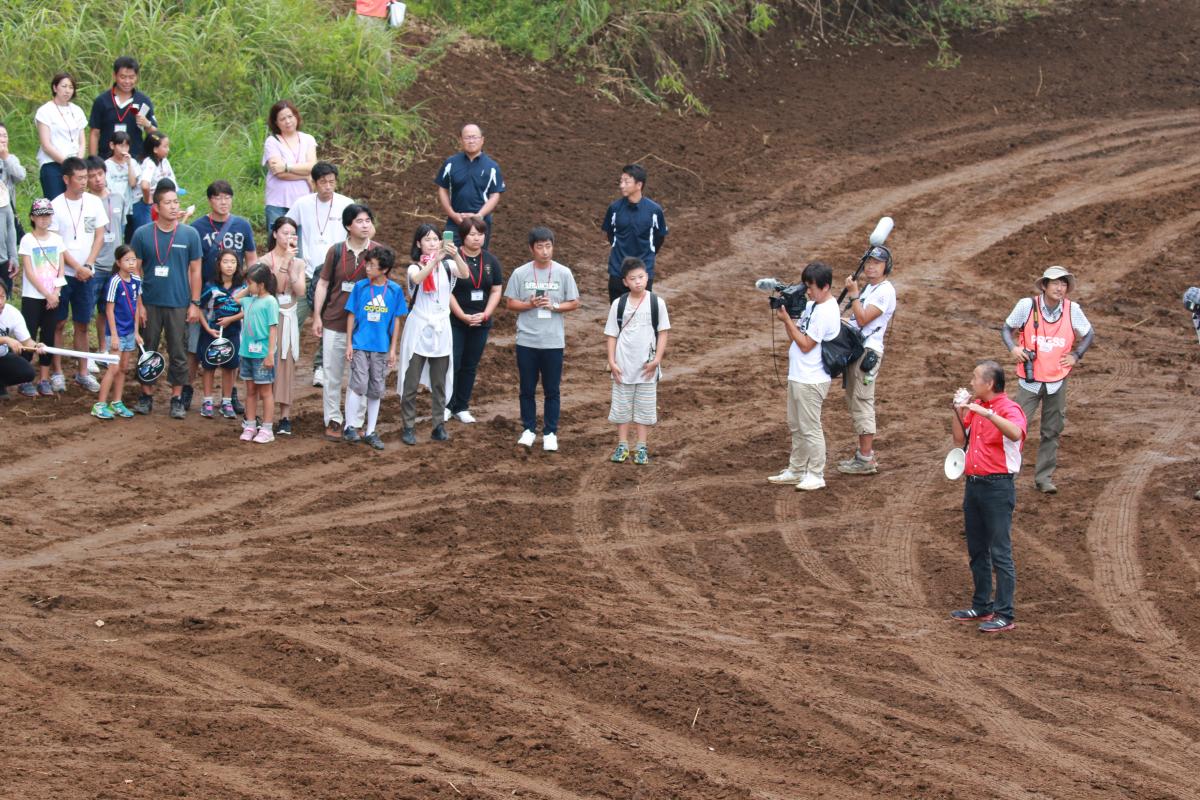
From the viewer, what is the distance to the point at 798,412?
11.8 m

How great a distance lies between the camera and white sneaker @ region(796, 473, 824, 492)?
39.1 feet

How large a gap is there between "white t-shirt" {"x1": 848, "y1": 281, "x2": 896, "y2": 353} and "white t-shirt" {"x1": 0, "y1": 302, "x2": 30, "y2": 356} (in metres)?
7.04

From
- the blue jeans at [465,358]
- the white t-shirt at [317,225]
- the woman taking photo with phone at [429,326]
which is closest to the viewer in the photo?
the woman taking photo with phone at [429,326]

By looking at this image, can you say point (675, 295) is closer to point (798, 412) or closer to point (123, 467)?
point (798, 412)

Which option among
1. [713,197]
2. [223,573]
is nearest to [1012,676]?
[223,573]

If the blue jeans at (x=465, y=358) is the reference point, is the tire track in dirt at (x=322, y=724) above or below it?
below

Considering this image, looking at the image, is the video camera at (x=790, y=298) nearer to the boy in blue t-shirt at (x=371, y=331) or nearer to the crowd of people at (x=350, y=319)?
the crowd of people at (x=350, y=319)

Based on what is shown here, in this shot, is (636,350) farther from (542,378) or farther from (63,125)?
(63,125)

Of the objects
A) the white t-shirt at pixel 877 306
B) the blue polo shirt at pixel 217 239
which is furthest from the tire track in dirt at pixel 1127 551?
the blue polo shirt at pixel 217 239

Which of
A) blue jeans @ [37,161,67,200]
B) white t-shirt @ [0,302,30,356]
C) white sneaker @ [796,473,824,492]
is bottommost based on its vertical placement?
white sneaker @ [796,473,824,492]

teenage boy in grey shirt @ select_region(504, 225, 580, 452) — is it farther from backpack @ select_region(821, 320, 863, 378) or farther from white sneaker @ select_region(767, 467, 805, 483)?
backpack @ select_region(821, 320, 863, 378)

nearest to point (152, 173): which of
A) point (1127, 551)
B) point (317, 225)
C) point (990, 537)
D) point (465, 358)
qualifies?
point (317, 225)

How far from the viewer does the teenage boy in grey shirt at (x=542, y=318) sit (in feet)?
40.7

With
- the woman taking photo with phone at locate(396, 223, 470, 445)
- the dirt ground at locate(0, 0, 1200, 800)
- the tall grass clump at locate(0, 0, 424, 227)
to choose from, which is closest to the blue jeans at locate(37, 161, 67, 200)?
the dirt ground at locate(0, 0, 1200, 800)
